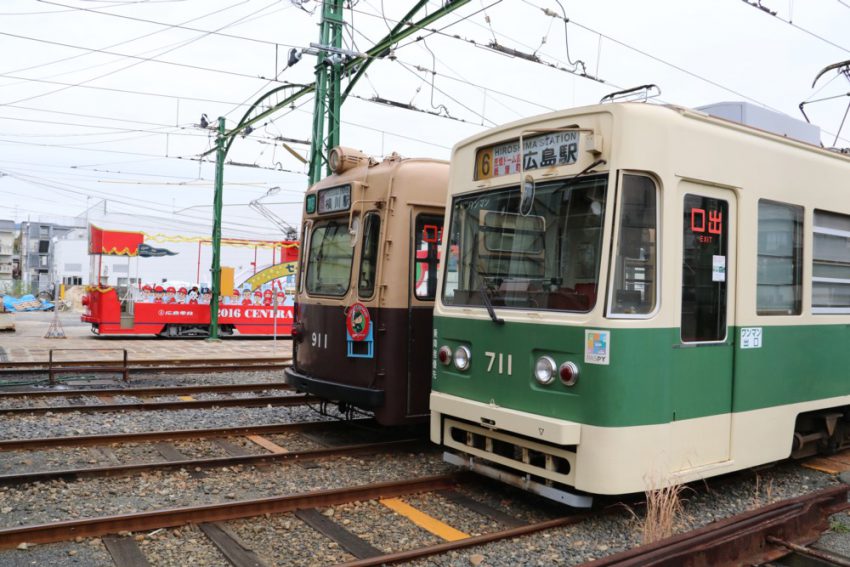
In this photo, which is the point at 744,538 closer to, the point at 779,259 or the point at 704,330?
the point at 704,330

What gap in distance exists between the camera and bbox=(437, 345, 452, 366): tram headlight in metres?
5.86

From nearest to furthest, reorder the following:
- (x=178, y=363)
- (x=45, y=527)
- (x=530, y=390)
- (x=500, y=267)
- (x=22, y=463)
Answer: (x=45, y=527) → (x=530, y=390) → (x=500, y=267) → (x=22, y=463) → (x=178, y=363)

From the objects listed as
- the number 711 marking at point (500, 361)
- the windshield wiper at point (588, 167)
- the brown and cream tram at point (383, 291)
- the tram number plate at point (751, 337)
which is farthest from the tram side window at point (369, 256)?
the tram number plate at point (751, 337)

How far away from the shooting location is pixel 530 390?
16.6 ft

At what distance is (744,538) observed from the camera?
4.20 meters

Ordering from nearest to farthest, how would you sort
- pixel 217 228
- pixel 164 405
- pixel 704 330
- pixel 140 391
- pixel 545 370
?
1. pixel 545 370
2. pixel 704 330
3. pixel 164 405
4. pixel 140 391
5. pixel 217 228

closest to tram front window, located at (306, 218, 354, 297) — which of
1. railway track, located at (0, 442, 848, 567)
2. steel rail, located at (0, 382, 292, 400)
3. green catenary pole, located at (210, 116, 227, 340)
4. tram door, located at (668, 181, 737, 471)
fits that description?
steel rail, located at (0, 382, 292, 400)

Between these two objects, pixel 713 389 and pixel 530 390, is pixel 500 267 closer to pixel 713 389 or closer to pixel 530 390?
pixel 530 390

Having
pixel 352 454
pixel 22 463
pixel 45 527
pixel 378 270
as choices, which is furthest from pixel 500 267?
pixel 22 463

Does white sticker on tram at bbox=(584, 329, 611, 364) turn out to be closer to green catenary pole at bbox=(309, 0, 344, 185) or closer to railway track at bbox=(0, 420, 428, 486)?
railway track at bbox=(0, 420, 428, 486)

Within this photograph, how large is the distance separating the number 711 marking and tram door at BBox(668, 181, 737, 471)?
117cm

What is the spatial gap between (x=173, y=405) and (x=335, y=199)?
157 inches

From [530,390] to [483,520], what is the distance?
3.59 ft

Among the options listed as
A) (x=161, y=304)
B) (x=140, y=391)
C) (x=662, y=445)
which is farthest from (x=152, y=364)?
(x=662, y=445)
